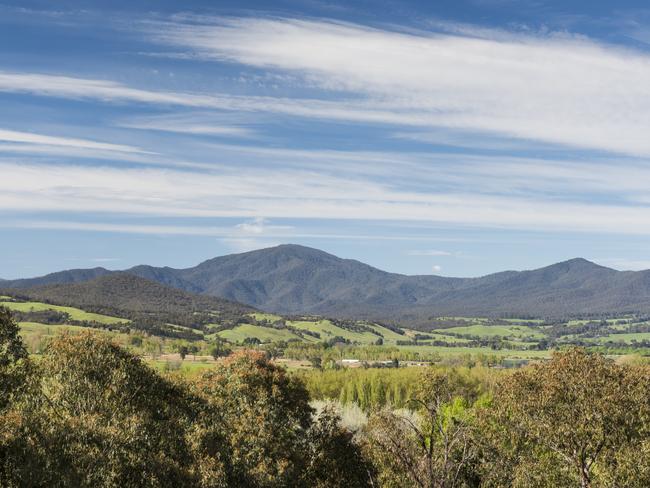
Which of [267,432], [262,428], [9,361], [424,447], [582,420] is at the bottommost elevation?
[267,432]

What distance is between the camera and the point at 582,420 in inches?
1510

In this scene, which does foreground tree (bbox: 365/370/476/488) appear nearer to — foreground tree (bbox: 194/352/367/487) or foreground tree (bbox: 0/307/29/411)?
foreground tree (bbox: 194/352/367/487)

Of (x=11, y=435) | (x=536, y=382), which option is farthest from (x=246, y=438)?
(x=536, y=382)

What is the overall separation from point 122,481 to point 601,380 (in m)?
28.2

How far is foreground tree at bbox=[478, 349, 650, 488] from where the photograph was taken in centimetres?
3778

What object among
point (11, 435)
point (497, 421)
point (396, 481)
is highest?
point (11, 435)

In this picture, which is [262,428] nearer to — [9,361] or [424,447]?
[9,361]

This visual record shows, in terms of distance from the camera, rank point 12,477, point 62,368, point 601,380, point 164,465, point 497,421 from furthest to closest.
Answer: point 497,421
point 601,380
point 62,368
point 164,465
point 12,477

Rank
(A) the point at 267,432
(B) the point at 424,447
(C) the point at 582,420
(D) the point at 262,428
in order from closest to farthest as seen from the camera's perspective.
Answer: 1. (B) the point at 424,447
2. (C) the point at 582,420
3. (D) the point at 262,428
4. (A) the point at 267,432

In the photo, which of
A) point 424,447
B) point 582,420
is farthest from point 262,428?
point 582,420

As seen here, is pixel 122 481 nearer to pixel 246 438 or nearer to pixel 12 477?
pixel 12 477

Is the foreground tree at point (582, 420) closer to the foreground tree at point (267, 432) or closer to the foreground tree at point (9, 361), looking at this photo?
the foreground tree at point (267, 432)

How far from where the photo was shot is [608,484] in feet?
119

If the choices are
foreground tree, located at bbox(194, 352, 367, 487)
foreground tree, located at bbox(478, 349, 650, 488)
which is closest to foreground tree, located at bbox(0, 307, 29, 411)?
foreground tree, located at bbox(194, 352, 367, 487)
